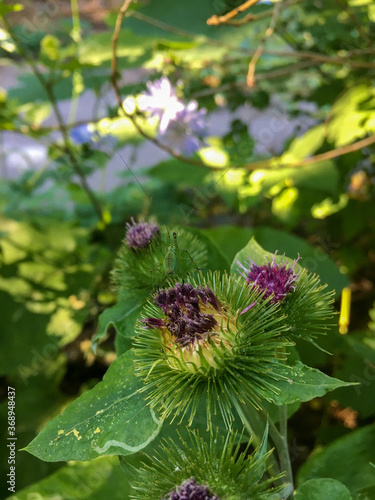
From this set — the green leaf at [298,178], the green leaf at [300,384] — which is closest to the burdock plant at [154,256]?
the green leaf at [300,384]

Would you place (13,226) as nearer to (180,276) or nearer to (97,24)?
(180,276)

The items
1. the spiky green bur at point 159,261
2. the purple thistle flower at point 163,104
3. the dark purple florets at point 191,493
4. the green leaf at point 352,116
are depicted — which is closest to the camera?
the dark purple florets at point 191,493

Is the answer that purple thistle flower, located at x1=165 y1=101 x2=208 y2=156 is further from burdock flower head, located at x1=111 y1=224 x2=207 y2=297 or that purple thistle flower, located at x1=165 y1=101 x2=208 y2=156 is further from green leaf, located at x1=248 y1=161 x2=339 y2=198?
burdock flower head, located at x1=111 y1=224 x2=207 y2=297

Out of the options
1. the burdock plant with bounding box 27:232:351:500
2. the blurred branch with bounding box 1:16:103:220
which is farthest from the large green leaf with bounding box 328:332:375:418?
the blurred branch with bounding box 1:16:103:220

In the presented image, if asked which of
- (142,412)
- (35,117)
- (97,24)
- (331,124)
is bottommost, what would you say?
(142,412)

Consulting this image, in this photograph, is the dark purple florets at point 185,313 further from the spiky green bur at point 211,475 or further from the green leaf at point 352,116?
the green leaf at point 352,116

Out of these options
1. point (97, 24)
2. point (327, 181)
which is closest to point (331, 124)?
point (327, 181)

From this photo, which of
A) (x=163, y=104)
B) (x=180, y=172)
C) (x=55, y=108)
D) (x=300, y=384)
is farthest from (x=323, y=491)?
(x=55, y=108)
